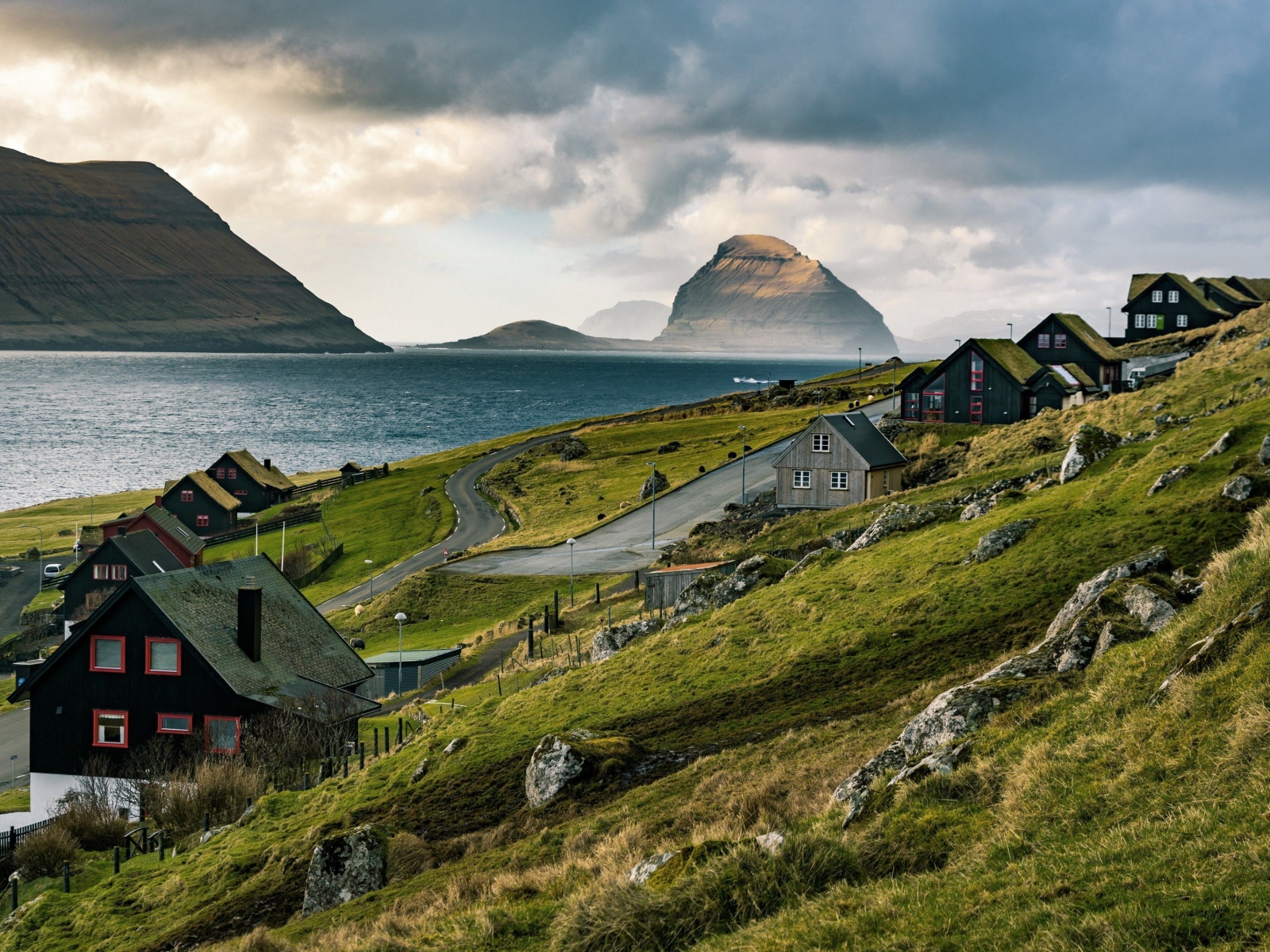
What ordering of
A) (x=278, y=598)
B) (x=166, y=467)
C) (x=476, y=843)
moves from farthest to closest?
1. (x=166, y=467)
2. (x=278, y=598)
3. (x=476, y=843)

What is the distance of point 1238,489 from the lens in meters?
28.0

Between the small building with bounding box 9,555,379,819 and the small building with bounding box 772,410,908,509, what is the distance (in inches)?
1333

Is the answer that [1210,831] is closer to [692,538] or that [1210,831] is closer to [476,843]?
[476,843]

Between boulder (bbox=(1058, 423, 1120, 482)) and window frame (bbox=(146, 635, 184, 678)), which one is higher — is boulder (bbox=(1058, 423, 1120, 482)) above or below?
above

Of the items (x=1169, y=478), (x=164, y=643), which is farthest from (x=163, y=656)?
(x=1169, y=478)

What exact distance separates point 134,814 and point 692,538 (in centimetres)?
3421

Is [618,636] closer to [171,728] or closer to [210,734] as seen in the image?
[210,734]

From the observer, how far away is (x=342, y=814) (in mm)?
25406

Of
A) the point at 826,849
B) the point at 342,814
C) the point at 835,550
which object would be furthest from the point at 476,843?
the point at 835,550

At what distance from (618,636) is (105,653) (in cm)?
1954

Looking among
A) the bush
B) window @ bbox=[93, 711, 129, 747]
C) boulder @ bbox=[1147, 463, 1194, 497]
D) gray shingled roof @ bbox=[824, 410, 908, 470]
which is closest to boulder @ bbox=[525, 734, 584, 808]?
the bush

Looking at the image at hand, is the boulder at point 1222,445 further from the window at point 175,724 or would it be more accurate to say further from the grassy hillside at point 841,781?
the window at point 175,724

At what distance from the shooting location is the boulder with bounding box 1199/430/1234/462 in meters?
32.4

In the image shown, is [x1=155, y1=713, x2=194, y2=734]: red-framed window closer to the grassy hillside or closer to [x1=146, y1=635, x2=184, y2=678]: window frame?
[x1=146, y1=635, x2=184, y2=678]: window frame
